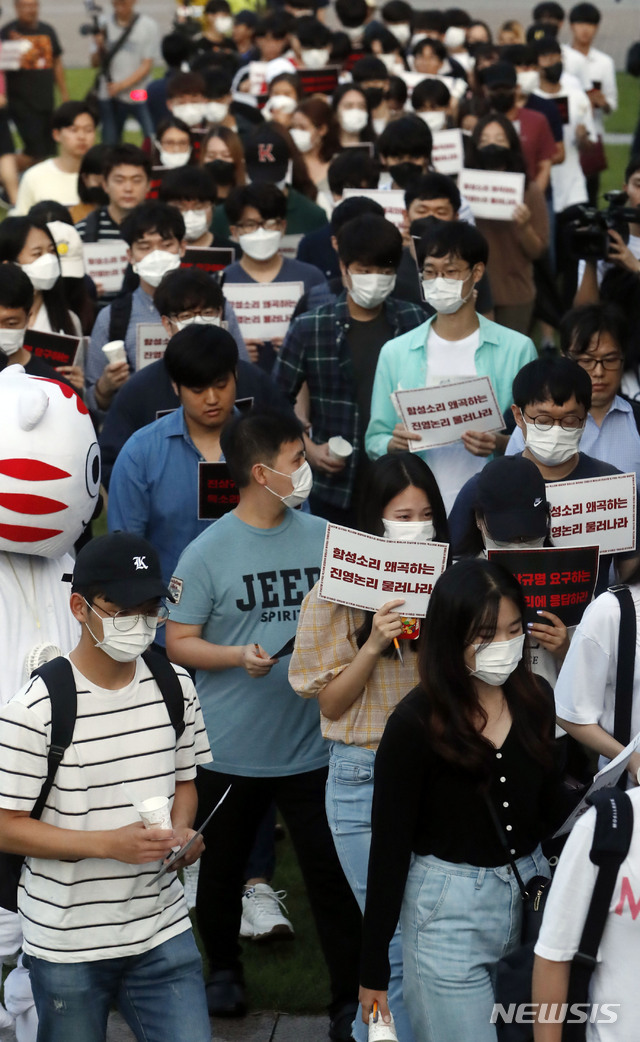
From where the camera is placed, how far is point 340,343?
6.63 metres

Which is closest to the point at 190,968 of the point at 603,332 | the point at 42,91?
the point at 603,332

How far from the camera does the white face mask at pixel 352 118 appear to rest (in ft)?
38.0

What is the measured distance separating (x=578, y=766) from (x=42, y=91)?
45.1ft

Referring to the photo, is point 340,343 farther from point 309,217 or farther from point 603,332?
point 309,217

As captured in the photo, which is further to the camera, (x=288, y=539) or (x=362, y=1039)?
(x=288, y=539)

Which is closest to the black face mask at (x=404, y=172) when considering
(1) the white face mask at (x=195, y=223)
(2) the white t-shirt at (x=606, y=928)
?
(1) the white face mask at (x=195, y=223)

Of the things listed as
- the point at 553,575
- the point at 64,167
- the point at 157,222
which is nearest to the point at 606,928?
the point at 553,575

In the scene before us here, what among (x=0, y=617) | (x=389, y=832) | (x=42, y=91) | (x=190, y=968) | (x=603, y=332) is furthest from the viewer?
(x=42, y=91)

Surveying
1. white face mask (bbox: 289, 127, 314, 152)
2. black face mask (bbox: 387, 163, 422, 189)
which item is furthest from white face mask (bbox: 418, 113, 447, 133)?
black face mask (bbox: 387, 163, 422, 189)

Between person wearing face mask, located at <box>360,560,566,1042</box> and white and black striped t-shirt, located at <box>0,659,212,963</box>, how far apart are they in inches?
22.4

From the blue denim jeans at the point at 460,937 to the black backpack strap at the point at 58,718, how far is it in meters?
0.89

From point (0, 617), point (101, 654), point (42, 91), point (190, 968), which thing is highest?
point (101, 654)

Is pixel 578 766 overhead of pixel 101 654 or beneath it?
beneath

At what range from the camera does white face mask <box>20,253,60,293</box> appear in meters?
7.12
